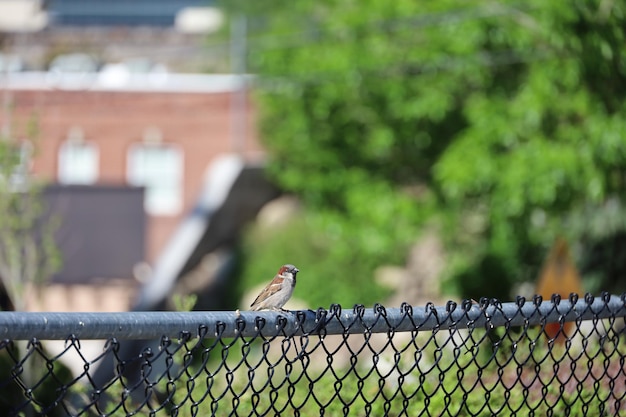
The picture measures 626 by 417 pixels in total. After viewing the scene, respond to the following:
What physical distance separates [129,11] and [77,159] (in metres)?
30.6

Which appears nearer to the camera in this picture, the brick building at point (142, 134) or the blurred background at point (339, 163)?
the blurred background at point (339, 163)

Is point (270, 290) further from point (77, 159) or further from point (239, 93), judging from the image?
point (77, 159)

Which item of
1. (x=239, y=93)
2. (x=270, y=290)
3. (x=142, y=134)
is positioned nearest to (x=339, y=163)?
(x=239, y=93)

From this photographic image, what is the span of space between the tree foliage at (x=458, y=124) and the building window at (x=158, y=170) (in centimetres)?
424

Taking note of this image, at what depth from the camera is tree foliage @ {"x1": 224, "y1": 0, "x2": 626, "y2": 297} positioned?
1230cm

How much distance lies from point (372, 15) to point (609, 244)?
488 centimetres

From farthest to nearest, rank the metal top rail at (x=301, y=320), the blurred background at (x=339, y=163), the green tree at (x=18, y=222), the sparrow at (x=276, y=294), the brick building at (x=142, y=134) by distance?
the brick building at (x=142, y=134) → the blurred background at (x=339, y=163) → the green tree at (x=18, y=222) → the sparrow at (x=276, y=294) → the metal top rail at (x=301, y=320)

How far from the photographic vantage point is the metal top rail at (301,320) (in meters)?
2.53

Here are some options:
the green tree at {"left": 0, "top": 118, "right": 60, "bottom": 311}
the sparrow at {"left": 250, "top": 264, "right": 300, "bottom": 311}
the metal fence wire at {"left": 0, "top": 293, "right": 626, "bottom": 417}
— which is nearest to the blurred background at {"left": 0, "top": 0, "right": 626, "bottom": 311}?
the green tree at {"left": 0, "top": 118, "right": 60, "bottom": 311}

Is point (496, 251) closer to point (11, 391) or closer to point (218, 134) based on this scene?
point (218, 134)

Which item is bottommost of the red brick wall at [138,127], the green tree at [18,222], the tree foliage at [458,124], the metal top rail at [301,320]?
the red brick wall at [138,127]

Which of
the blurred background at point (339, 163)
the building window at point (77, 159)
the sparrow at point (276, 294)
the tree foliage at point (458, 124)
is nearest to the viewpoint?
the sparrow at point (276, 294)

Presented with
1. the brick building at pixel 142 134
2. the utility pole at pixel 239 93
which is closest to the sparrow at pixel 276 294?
the utility pole at pixel 239 93

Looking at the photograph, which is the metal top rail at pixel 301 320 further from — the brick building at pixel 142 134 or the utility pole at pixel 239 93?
the brick building at pixel 142 134
